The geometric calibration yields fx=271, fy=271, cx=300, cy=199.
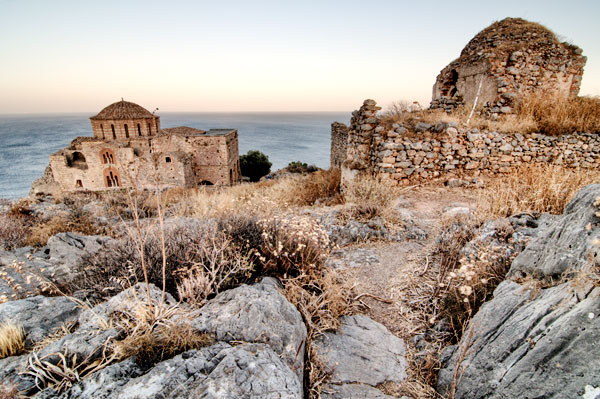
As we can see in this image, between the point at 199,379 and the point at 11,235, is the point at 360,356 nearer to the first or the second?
the point at 199,379

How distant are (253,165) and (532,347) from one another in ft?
131

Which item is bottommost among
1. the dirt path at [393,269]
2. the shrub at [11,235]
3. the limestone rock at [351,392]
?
the shrub at [11,235]

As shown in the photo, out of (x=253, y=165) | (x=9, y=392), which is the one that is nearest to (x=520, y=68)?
(x=9, y=392)

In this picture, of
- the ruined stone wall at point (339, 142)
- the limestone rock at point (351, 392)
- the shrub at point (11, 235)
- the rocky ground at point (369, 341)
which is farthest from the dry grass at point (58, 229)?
the ruined stone wall at point (339, 142)

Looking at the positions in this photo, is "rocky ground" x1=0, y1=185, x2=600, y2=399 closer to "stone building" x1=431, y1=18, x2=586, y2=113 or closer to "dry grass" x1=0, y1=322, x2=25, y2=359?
"dry grass" x1=0, y1=322, x2=25, y2=359

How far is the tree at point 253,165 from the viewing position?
132 feet

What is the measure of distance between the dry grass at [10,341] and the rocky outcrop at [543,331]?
3.02m

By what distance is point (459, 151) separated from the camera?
7527 mm

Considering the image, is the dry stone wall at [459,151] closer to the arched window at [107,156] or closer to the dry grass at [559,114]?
the dry grass at [559,114]

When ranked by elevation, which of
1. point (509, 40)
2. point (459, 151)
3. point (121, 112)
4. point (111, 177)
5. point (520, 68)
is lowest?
point (111, 177)

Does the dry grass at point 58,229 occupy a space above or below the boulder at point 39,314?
below

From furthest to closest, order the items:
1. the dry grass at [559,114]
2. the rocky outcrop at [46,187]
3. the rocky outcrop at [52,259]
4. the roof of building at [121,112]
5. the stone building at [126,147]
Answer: the rocky outcrop at [46,187] → the roof of building at [121,112] → the stone building at [126,147] → the dry grass at [559,114] → the rocky outcrop at [52,259]

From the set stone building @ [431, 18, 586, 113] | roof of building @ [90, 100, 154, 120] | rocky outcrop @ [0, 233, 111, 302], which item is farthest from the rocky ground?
roof of building @ [90, 100, 154, 120]

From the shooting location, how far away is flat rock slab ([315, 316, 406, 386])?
228cm
